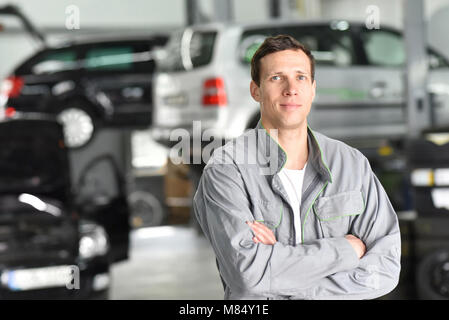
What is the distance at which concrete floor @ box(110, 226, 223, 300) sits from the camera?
5679 mm

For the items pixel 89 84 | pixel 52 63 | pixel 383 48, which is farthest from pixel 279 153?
pixel 52 63

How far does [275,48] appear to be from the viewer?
130 centimetres

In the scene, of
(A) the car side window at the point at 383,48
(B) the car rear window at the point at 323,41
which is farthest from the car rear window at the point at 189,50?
(A) the car side window at the point at 383,48

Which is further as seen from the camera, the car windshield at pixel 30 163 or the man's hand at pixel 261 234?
the car windshield at pixel 30 163

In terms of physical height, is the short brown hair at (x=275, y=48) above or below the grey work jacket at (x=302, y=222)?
above

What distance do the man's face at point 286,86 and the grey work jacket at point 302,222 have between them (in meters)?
0.05

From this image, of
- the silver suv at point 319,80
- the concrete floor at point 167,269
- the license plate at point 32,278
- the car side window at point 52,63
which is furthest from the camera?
the car side window at point 52,63

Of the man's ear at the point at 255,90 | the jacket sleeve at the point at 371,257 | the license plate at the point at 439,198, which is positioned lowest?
the license plate at the point at 439,198

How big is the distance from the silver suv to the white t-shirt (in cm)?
291

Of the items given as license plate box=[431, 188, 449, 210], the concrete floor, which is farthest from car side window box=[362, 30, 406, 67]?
the concrete floor

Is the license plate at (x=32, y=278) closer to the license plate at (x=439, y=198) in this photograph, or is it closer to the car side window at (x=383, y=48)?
the license plate at (x=439, y=198)

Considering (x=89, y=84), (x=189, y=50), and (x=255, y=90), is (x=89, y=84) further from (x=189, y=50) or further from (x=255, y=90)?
(x=255, y=90)

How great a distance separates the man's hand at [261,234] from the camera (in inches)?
51.1

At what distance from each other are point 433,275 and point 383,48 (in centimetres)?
190
